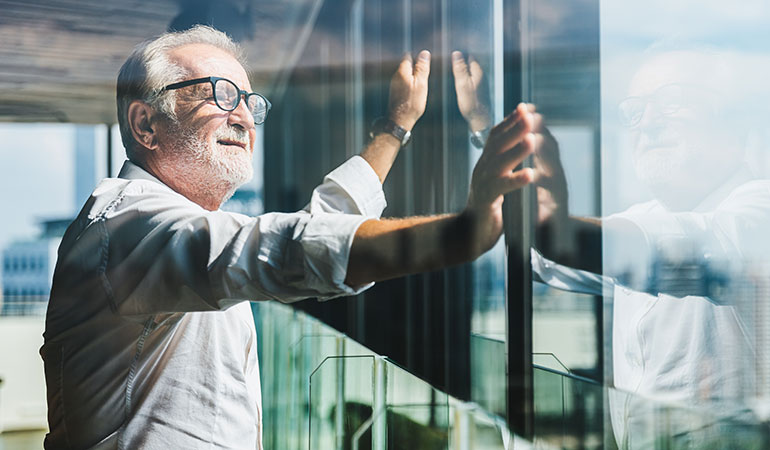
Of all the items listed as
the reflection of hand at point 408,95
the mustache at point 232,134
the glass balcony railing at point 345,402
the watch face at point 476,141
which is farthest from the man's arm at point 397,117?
the glass balcony railing at point 345,402

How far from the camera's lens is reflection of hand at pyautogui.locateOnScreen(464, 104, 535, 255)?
101cm

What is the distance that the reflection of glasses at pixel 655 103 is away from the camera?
1058mm

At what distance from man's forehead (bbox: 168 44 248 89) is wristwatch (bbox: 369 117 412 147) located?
339 millimetres

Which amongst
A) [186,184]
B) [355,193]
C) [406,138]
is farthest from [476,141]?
[186,184]

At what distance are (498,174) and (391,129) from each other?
0.66 m

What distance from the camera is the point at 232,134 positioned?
1.62 metres

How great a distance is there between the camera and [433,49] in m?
1.92

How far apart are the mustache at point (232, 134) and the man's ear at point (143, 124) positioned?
0.47 ft

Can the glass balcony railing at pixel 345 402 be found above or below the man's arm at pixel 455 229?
below

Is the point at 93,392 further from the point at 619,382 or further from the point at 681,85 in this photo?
the point at 681,85

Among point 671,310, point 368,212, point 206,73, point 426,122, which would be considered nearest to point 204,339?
point 368,212

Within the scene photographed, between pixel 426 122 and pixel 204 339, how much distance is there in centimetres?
75

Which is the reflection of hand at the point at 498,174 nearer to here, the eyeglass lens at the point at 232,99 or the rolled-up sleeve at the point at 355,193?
the rolled-up sleeve at the point at 355,193

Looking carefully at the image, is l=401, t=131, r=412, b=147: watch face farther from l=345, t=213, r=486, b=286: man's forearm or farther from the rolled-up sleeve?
l=345, t=213, r=486, b=286: man's forearm
